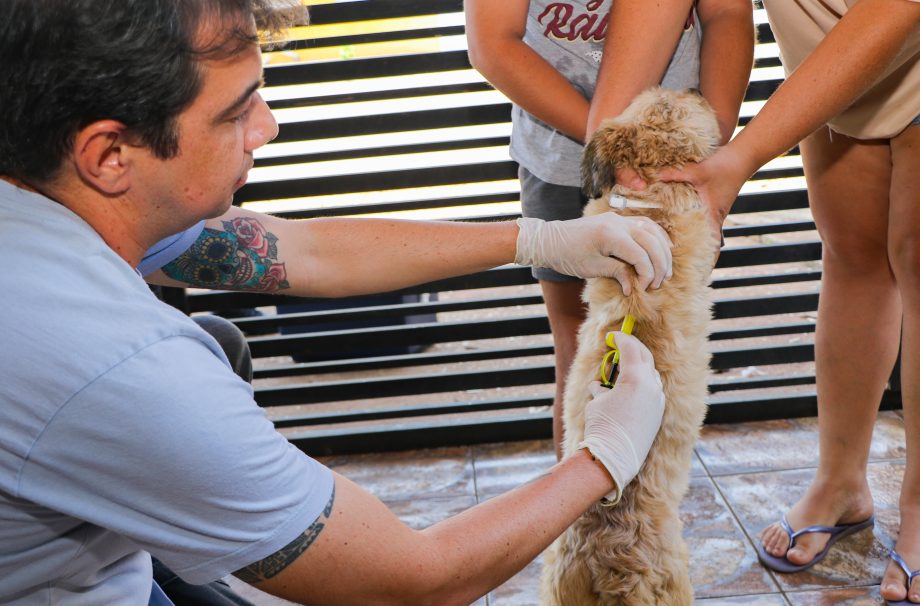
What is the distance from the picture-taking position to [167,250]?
1644 mm

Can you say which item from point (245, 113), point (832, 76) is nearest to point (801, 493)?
point (832, 76)

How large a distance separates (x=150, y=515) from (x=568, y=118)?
1288mm

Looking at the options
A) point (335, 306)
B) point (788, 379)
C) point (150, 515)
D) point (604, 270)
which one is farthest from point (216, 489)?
point (788, 379)

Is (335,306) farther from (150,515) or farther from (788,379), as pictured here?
Result: (150,515)

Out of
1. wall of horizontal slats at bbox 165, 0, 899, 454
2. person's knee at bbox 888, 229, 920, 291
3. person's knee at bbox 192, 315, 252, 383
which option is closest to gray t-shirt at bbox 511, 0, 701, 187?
person's knee at bbox 888, 229, 920, 291

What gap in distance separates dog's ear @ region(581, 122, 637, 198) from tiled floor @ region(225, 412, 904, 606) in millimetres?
1223

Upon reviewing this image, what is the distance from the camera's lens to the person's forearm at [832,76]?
5.12 feet

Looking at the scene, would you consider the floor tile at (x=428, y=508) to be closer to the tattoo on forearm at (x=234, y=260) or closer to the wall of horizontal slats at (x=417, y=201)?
the wall of horizontal slats at (x=417, y=201)

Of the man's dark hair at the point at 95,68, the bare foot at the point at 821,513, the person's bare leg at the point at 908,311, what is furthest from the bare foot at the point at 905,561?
the man's dark hair at the point at 95,68

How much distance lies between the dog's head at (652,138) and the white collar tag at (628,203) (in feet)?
0.15

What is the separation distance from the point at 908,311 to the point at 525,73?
3.71 ft

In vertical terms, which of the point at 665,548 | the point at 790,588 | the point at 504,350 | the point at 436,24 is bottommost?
the point at 790,588

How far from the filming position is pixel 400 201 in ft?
9.67

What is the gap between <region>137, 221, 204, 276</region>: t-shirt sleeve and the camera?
1625 mm
